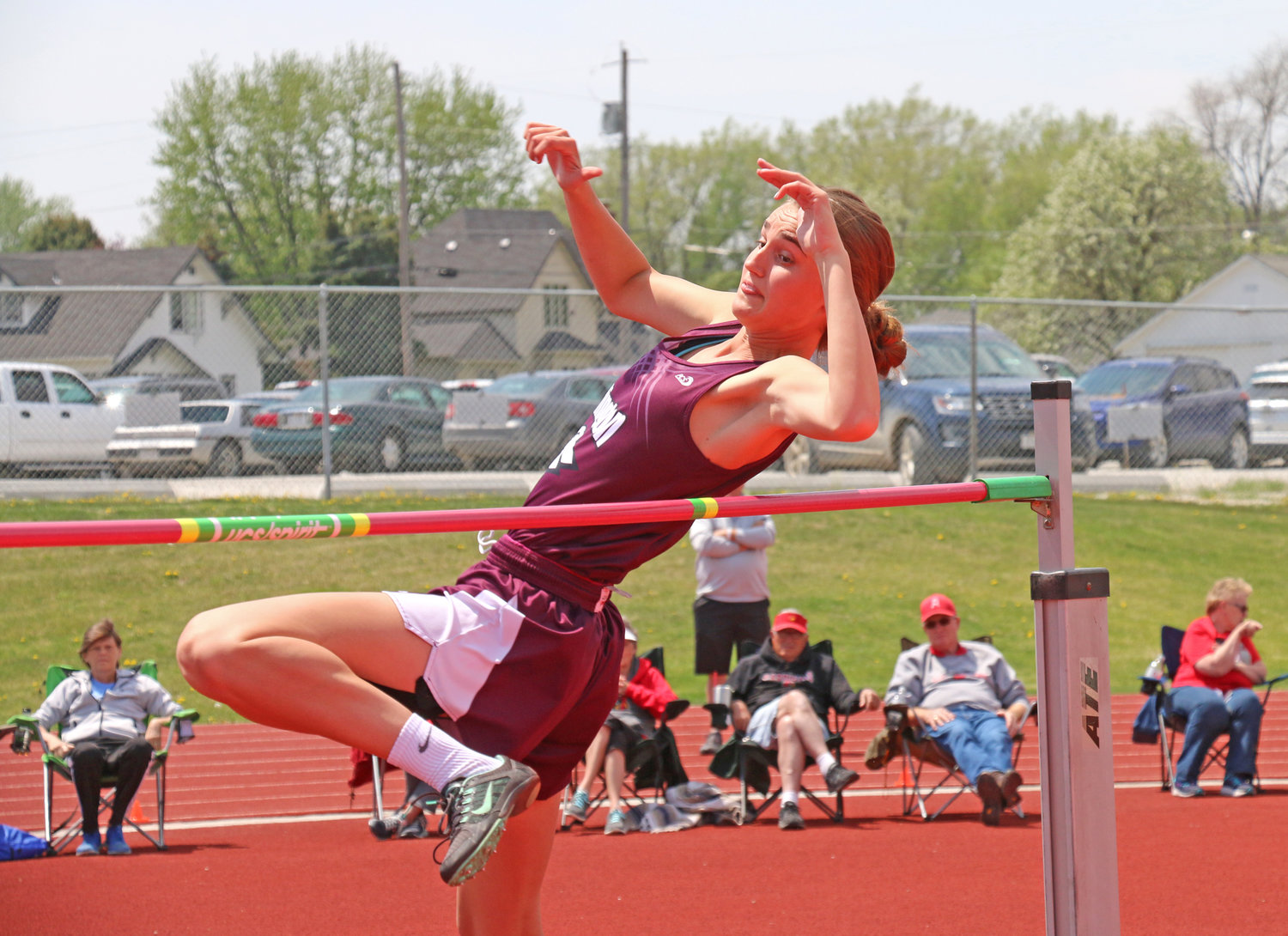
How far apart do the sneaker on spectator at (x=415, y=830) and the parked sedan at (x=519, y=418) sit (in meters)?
6.35

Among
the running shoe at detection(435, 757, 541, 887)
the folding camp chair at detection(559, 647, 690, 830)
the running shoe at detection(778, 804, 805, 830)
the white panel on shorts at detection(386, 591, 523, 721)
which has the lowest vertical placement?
the running shoe at detection(778, 804, 805, 830)

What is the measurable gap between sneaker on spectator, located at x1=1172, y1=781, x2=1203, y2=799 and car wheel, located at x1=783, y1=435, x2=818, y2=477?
6.56 m

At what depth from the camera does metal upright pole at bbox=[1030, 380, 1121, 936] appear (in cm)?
289

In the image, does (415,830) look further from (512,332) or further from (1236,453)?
(1236,453)

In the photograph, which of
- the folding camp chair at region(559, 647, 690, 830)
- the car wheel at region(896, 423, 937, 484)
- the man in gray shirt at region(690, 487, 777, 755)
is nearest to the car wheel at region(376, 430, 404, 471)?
the car wheel at region(896, 423, 937, 484)

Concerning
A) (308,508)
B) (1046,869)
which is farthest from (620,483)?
(308,508)

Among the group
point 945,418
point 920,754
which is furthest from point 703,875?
point 945,418

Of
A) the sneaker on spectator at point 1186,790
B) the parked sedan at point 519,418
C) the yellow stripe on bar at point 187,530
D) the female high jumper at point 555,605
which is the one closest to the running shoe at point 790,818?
the sneaker on spectator at point 1186,790

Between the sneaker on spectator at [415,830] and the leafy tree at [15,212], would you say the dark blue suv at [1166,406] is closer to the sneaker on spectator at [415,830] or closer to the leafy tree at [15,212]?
the sneaker on spectator at [415,830]

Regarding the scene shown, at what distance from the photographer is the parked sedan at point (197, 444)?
485 inches

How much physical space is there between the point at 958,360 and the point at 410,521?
11.8 metres

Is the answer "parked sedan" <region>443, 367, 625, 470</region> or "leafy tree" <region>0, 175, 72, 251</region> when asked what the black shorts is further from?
"leafy tree" <region>0, 175, 72, 251</region>

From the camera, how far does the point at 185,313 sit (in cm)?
1370

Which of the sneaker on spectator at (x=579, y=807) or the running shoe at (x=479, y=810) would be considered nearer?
the running shoe at (x=479, y=810)
